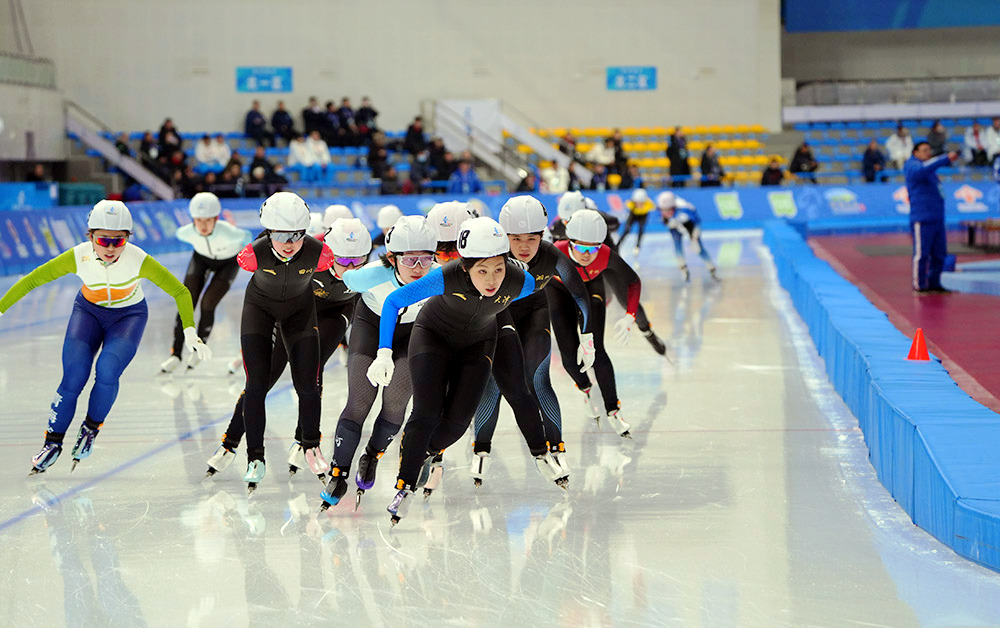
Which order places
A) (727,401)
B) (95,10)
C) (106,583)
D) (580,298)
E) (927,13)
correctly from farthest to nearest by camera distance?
→ (927,13), (95,10), (727,401), (580,298), (106,583)

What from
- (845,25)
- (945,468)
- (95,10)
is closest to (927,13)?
(845,25)

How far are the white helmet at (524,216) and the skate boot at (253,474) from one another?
1.62 m

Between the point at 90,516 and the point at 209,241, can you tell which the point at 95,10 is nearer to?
the point at 209,241

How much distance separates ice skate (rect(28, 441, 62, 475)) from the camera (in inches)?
226

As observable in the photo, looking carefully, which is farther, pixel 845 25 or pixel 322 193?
pixel 845 25

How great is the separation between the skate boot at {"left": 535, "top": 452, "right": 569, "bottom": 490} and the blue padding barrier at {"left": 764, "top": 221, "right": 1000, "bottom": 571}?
1447mm

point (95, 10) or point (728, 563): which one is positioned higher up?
point (95, 10)

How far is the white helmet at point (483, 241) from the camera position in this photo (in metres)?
4.43

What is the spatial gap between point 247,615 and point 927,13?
2924cm

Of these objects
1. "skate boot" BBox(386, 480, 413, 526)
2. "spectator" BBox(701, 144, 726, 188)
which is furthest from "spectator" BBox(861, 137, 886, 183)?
"skate boot" BBox(386, 480, 413, 526)

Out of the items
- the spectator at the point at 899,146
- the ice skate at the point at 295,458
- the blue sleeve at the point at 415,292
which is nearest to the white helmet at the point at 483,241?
the blue sleeve at the point at 415,292

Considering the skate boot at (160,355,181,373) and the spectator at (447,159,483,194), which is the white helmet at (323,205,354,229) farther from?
Result: the spectator at (447,159,483,194)

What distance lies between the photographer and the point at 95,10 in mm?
26859

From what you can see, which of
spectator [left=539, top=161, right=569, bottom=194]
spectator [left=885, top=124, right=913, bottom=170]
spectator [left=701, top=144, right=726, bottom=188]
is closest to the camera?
spectator [left=539, top=161, right=569, bottom=194]
